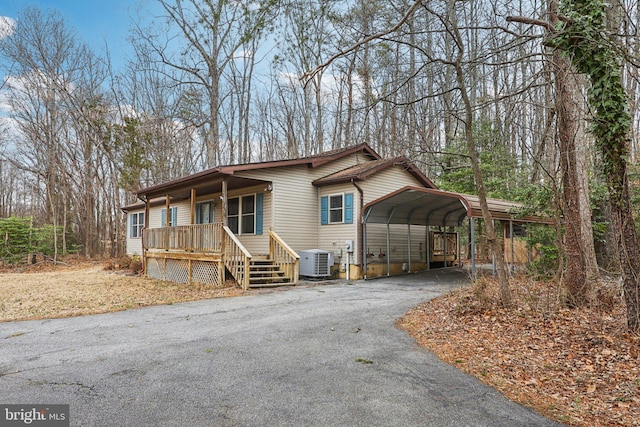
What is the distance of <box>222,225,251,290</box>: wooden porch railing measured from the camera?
1059cm

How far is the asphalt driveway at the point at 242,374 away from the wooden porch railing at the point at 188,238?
170 inches

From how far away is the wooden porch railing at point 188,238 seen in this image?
36.9ft

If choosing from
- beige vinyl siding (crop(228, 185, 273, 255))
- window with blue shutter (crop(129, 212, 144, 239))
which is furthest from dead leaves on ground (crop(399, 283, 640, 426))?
window with blue shutter (crop(129, 212, 144, 239))

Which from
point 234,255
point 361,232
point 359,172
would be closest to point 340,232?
point 361,232

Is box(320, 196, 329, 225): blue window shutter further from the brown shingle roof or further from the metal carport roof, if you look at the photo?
the metal carport roof

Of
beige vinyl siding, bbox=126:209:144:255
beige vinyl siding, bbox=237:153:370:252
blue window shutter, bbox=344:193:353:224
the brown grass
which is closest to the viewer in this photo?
the brown grass

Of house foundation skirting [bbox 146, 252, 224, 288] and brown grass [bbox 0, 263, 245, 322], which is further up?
house foundation skirting [bbox 146, 252, 224, 288]

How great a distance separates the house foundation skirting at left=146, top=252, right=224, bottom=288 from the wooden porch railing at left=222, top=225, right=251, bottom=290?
0.84ft

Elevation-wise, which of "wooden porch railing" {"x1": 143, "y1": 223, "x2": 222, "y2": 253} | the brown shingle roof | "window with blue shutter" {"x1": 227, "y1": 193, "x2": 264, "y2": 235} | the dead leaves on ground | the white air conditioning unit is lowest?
the dead leaves on ground

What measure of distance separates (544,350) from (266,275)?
8.44m

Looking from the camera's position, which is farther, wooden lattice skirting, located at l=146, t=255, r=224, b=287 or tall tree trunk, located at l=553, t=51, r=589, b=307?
wooden lattice skirting, located at l=146, t=255, r=224, b=287

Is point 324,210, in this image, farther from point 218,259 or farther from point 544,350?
point 544,350

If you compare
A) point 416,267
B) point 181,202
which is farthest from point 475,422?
point 181,202

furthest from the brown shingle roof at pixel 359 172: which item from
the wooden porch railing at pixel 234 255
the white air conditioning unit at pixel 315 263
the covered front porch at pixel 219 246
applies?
the wooden porch railing at pixel 234 255
